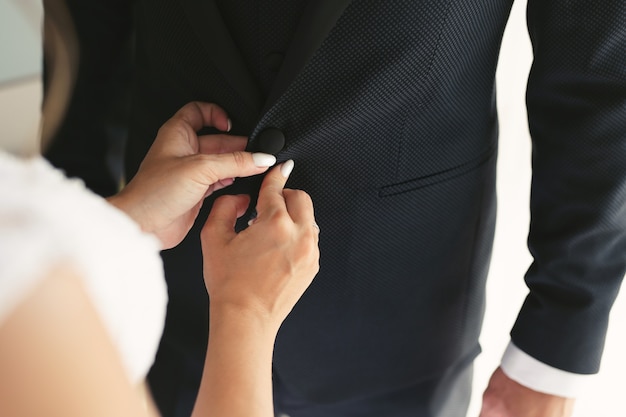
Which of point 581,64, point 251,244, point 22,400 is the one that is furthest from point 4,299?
point 581,64

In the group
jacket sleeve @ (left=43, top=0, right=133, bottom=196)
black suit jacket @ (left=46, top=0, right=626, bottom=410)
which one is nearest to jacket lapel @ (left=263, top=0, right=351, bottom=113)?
black suit jacket @ (left=46, top=0, right=626, bottom=410)

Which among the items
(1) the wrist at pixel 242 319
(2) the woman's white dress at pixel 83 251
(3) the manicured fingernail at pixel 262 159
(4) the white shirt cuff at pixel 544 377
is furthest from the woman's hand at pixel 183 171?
(4) the white shirt cuff at pixel 544 377

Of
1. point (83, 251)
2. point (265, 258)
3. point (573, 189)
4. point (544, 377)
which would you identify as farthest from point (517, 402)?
point (83, 251)

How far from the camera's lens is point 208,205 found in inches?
32.2

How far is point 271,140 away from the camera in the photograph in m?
0.69

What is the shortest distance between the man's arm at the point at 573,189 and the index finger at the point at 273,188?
0.31m

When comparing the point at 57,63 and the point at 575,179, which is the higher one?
the point at 57,63

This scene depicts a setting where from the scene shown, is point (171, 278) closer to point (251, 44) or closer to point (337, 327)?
point (337, 327)

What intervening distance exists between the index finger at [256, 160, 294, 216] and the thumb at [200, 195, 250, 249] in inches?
1.3

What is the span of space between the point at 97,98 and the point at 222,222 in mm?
437

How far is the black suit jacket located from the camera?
663mm

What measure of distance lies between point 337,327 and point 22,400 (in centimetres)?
65

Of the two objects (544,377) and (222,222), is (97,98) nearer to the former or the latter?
(222,222)

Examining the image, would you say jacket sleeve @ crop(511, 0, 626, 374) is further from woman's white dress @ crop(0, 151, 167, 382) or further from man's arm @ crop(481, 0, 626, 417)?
woman's white dress @ crop(0, 151, 167, 382)
